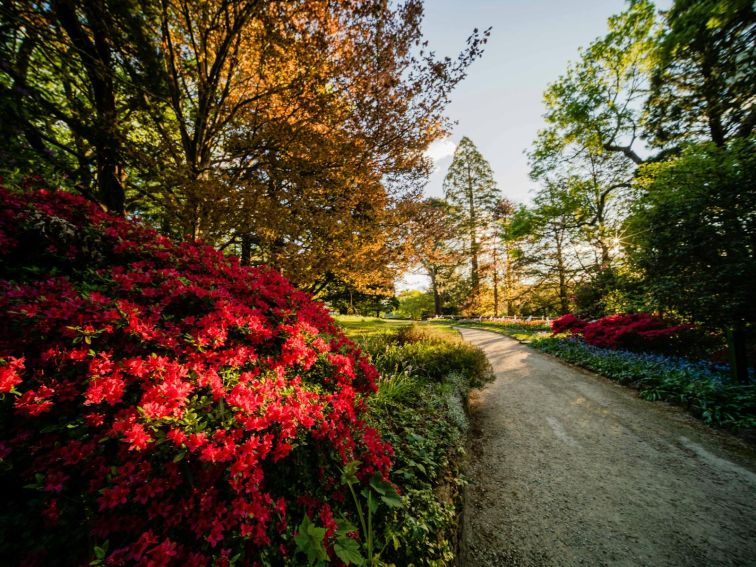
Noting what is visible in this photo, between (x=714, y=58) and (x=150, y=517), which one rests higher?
(x=714, y=58)

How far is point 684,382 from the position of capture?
18.8 ft

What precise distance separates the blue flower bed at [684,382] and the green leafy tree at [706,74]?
22.1ft

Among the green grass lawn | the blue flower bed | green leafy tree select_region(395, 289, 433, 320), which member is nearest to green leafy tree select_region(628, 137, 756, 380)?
the blue flower bed

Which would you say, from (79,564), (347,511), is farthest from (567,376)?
(79,564)

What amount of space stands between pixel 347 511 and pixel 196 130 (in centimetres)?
641

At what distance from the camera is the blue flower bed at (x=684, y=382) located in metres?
4.63

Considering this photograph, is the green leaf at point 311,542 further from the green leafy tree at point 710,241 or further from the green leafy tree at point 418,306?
the green leafy tree at point 418,306

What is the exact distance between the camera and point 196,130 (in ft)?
16.9

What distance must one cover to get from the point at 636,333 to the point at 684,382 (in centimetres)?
304

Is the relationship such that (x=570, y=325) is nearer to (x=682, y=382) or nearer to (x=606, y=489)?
(x=682, y=382)

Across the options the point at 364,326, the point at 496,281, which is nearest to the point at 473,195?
the point at 496,281

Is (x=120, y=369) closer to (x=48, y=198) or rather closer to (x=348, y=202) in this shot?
(x=48, y=198)

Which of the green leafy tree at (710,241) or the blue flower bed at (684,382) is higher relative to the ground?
the green leafy tree at (710,241)

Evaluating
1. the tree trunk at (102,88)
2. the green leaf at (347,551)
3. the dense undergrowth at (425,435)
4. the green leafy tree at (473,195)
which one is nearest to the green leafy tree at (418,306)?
the green leafy tree at (473,195)
